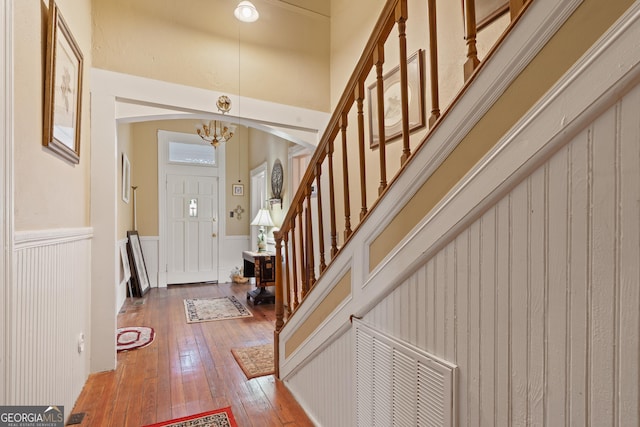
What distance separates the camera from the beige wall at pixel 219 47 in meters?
2.61

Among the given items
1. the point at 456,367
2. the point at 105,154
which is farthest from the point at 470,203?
the point at 105,154

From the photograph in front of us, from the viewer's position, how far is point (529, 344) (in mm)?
754

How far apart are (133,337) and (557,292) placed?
3586 millimetres

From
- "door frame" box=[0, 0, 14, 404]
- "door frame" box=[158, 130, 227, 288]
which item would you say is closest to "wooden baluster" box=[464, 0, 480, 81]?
"door frame" box=[0, 0, 14, 404]

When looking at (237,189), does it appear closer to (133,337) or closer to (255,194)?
(255,194)

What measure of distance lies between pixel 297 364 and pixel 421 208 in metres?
1.46

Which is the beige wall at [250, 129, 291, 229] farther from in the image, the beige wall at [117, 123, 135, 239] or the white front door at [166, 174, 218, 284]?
the beige wall at [117, 123, 135, 239]

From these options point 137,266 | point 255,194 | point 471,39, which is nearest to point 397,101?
point 471,39

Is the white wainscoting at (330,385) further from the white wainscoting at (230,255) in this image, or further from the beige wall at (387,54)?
the white wainscoting at (230,255)

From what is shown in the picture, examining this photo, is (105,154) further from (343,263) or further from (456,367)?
(456,367)

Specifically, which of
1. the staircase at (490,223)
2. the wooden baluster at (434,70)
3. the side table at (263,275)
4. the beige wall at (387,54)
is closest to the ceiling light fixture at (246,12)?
the beige wall at (387,54)

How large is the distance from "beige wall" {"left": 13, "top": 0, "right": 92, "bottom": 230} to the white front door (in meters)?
3.76

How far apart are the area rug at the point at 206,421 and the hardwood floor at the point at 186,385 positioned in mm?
48

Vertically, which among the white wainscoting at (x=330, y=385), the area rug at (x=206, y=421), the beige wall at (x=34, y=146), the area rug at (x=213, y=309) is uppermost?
the beige wall at (x=34, y=146)
